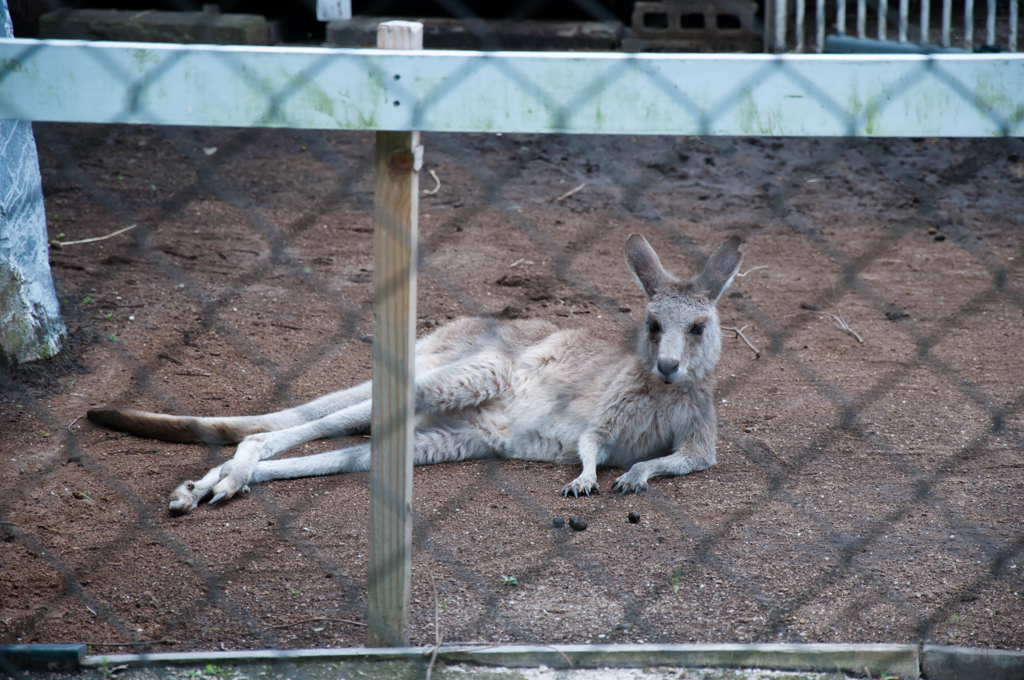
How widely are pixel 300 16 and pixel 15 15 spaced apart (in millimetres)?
2109

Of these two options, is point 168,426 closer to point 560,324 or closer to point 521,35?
point 560,324

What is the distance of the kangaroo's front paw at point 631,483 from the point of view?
2988mm

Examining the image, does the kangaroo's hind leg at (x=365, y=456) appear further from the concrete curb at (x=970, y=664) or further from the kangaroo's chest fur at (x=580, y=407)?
the concrete curb at (x=970, y=664)

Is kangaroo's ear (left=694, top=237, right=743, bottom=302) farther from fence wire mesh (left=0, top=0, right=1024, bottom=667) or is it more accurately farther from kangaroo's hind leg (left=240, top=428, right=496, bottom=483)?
kangaroo's hind leg (left=240, top=428, right=496, bottom=483)

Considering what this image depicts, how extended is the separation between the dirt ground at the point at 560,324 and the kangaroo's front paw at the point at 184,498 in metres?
0.05

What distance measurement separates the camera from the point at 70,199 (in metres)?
5.13

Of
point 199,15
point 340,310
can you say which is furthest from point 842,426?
point 199,15

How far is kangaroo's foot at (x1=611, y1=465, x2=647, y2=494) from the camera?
9.80 ft

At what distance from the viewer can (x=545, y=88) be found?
1.30 m

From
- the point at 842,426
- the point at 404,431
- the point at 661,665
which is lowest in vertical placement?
the point at 842,426

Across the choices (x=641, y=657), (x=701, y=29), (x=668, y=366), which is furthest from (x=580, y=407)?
(x=701, y=29)

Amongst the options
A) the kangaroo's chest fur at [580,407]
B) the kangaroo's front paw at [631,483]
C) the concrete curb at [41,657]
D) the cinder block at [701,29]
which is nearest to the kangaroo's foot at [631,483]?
the kangaroo's front paw at [631,483]

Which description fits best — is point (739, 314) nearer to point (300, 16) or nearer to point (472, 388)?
point (472, 388)

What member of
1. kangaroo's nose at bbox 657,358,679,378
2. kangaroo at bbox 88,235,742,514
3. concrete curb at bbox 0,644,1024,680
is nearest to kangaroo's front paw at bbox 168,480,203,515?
kangaroo at bbox 88,235,742,514
